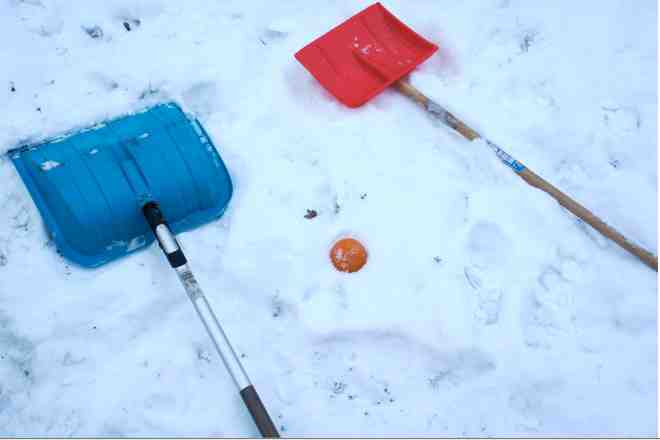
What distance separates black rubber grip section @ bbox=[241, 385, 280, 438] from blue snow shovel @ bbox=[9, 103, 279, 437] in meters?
0.46

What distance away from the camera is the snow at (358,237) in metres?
2.70

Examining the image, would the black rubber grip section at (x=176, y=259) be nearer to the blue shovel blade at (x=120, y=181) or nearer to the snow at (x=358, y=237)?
the snow at (x=358, y=237)

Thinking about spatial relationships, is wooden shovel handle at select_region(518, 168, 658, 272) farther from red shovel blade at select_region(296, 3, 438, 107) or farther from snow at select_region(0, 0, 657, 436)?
red shovel blade at select_region(296, 3, 438, 107)

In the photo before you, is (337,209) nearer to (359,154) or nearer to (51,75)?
(359,154)

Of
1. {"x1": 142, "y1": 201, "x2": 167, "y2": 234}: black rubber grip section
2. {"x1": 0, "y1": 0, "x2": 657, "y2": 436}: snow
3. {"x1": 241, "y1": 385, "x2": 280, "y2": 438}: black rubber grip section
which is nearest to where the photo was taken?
{"x1": 241, "y1": 385, "x2": 280, "y2": 438}: black rubber grip section

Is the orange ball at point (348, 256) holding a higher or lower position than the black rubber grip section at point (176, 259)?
lower

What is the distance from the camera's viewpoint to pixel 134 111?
11.2 feet

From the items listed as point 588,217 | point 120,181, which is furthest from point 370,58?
point 120,181

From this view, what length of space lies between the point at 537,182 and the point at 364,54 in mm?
1342

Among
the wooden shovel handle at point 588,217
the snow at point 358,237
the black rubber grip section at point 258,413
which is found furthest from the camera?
the wooden shovel handle at point 588,217

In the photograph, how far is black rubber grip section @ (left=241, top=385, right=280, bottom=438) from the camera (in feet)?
7.82

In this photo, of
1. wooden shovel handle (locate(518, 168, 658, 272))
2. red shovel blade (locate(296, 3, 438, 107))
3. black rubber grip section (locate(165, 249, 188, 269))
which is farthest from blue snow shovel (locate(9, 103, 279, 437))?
wooden shovel handle (locate(518, 168, 658, 272))

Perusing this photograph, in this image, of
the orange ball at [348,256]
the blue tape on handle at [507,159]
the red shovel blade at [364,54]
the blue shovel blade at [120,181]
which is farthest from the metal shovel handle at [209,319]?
the blue tape on handle at [507,159]

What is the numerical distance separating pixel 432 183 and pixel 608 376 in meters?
1.30
